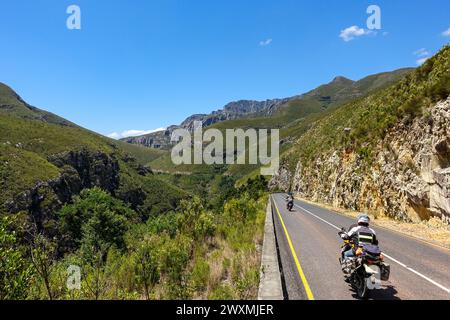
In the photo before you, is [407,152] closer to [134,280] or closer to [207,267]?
[207,267]

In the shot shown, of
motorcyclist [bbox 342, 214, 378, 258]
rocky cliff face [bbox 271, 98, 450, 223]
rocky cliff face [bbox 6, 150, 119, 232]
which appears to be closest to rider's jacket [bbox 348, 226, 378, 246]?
motorcyclist [bbox 342, 214, 378, 258]

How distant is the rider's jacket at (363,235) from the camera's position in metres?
7.69

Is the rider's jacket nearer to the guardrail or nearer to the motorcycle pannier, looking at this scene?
the motorcycle pannier

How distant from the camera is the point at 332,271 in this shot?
934 cm

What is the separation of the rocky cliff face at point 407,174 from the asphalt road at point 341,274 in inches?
167

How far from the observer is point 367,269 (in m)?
7.05

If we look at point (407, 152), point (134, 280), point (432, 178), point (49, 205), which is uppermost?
point (407, 152)

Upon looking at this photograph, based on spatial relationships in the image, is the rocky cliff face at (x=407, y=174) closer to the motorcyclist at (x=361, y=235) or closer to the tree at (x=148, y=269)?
the motorcyclist at (x=361, y=235)

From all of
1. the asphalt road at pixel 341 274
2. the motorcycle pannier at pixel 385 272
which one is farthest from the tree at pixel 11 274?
the motorcycle pannier at pixel 385 272

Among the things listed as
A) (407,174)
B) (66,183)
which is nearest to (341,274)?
(407,174)

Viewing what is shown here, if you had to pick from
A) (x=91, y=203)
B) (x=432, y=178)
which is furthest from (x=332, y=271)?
(x=91, y=203)

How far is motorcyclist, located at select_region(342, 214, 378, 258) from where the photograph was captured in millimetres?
7699
